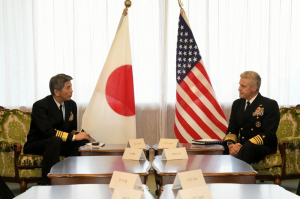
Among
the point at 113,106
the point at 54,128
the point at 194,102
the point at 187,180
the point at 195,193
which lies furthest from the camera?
the point at 194,102

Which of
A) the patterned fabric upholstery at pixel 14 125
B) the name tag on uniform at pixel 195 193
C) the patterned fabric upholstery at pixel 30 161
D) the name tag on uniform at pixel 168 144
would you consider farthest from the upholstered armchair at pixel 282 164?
the patterned fabric upholstery at pixel 14 125

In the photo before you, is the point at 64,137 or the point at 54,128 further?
the point at 54,128

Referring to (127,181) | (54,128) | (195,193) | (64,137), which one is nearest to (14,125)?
(54,128)

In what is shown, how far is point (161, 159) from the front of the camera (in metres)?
2.93

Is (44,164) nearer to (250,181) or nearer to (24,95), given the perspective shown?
(24,95)

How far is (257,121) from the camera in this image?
397 cm

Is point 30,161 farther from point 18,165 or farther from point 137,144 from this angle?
point 137,144

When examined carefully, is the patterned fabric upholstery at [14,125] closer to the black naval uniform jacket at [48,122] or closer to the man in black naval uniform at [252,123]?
the black naval uniform jacket at [48,122]

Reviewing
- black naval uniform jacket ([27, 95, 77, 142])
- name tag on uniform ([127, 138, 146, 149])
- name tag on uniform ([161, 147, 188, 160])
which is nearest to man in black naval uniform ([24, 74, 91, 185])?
black naval uniform jacket ([27, 95, 77, 142])

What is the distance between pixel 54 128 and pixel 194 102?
170 centimetres

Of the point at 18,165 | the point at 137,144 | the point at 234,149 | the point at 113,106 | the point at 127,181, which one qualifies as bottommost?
the point at 18,165

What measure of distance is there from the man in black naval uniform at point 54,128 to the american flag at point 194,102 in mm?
1219

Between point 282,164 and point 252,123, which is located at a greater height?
point 252,123

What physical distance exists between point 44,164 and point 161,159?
1466 millimetres
